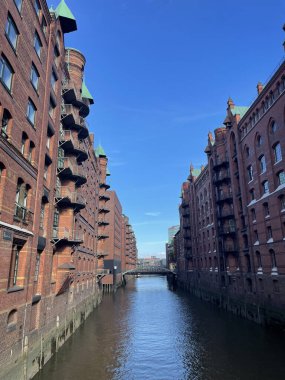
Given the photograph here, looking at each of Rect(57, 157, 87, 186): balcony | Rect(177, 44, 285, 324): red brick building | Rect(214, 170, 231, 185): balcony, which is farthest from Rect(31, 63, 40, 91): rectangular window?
Rect(214, 170, 231, 185): balcony

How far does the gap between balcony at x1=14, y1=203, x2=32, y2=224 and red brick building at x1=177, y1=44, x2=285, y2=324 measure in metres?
21.3

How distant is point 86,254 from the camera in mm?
35625

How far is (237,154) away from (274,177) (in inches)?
381

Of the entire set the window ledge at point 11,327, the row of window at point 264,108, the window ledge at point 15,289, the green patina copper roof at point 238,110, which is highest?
the green patina copper roof at point 238,110

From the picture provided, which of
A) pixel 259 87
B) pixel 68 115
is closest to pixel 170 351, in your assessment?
pixel 68 115

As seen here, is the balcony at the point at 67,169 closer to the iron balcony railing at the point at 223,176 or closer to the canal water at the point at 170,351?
the canal water at the point at 170,351

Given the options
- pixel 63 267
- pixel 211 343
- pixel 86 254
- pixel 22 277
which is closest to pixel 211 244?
pixel 86 254

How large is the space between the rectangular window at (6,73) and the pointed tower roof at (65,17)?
1168cm

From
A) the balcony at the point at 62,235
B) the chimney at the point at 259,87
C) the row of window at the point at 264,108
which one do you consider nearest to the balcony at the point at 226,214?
the row of window at the point at 264,108

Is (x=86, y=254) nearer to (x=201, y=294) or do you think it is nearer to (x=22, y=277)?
(x=22, y=277)

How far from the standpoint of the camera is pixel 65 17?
23.1 meters

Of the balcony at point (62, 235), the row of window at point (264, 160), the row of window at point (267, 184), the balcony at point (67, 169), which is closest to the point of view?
the balcony at point (62, 235)

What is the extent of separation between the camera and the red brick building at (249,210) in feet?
89.1

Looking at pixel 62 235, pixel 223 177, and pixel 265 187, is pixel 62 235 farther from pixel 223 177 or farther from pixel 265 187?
pixel 223 177
